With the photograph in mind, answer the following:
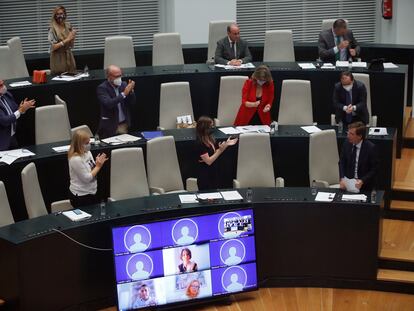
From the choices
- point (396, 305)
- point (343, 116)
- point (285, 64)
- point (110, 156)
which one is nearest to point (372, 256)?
point (396, 305)

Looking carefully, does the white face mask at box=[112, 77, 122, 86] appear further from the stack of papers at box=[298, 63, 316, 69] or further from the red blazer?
the stack of papers at box=[298, 63, 316, 69]

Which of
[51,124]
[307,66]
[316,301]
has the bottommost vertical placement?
[316,301]

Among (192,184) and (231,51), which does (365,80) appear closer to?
(231,51)

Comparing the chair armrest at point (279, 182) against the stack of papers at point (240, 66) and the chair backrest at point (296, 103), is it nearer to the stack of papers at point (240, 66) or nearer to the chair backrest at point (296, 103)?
the chair backrest at point (296, 103)

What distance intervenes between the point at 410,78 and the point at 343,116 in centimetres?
251

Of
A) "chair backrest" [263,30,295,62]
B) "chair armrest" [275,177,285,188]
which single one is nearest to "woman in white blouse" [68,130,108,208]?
"chair armrest" [275,177,285,188]

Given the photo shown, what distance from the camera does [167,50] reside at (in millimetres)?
14172

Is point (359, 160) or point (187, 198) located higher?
point (359, 160)

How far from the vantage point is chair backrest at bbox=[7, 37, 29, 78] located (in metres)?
13.5

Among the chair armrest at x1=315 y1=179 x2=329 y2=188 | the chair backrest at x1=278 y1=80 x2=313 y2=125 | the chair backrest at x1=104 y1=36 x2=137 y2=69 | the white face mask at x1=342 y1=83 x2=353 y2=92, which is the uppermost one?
the chair backrest at x1=104 y1=36 x2=137 y2=69

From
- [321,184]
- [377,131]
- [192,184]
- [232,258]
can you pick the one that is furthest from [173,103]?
[232,258]

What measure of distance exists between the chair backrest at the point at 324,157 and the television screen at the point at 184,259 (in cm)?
174

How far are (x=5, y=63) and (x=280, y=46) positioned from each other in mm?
4091

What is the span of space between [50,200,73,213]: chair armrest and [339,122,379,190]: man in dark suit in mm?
2999
